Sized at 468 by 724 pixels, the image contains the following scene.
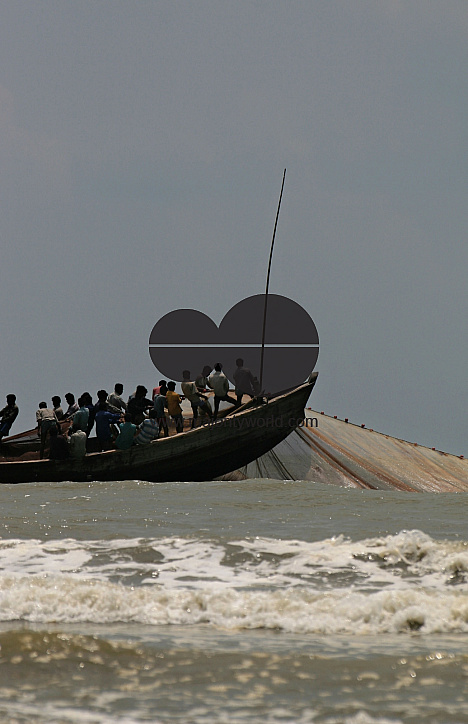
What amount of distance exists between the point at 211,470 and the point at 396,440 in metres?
7.25

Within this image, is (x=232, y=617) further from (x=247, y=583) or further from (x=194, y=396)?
(x=194, y=396)

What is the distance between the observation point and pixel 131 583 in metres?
6.35

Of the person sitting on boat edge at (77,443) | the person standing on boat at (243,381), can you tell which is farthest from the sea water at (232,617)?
the person standing on boat at (243,381)

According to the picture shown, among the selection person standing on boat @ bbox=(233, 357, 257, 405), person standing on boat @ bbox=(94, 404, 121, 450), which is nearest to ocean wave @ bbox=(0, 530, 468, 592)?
person standing on boat @ bbox=(94, 404, 121, 450)

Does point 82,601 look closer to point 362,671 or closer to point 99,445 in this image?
point 362,671

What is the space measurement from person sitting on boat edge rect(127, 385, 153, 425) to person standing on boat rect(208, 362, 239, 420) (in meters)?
1.21

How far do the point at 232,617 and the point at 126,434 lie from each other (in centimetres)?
893

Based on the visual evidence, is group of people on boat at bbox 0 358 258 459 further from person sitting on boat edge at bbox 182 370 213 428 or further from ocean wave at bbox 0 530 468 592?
ocean wave at bbox 0 530 468 592

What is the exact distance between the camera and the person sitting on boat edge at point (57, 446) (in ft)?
45.5

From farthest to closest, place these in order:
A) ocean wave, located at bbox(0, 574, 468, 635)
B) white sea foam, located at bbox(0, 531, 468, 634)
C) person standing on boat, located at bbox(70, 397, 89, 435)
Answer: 1. person standing on boat, located at bbox(70, 397, 89, 435)
2. white sea foam, located at bbox(0, 531, 468, 634)
3. ocean wave, located at bbox(0, 574, 468, 635)

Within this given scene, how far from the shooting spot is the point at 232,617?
18.5 ft

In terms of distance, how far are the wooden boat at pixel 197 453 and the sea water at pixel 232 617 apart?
438cm

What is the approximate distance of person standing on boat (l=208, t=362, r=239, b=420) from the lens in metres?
14.3

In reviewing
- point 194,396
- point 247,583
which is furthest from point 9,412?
point 247,583
